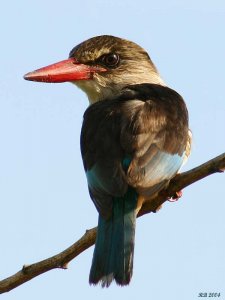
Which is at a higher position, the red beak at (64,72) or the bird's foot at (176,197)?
the red beak at (64,72)

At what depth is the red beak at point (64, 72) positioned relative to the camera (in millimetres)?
6250

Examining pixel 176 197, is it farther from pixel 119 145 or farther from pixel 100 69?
pixel 100 69

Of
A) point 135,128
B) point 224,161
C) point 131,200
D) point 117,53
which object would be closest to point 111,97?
point 117,53

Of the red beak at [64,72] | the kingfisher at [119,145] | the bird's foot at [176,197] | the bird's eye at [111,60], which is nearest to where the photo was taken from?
the kingfisher at [119,145]

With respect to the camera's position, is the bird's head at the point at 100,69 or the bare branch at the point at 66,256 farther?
the bird's head at the point at 100,69

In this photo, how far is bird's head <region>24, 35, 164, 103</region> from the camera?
20.7 ft

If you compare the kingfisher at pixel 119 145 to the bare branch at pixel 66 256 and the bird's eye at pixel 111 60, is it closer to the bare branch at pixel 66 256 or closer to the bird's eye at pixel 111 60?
the bird's eye at pixel 111 60

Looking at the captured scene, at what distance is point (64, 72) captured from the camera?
6.33 metres

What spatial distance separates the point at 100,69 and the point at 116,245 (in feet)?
6.59

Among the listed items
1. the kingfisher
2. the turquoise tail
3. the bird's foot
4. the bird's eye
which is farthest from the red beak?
the turquoise tail

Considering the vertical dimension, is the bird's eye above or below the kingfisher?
above

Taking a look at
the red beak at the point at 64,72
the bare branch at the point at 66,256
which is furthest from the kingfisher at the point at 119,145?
the bare branch at the point at 66,256

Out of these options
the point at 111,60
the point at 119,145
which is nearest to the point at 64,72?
the point at 111,60

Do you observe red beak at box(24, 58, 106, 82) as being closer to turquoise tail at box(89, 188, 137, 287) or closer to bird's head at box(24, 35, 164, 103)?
bird's head at box(24, 35, 164, 103)
